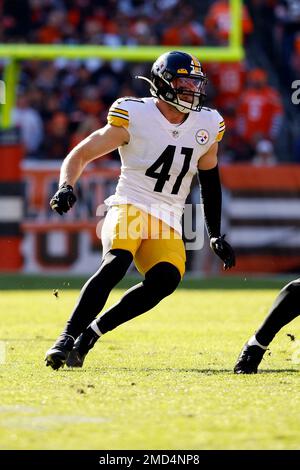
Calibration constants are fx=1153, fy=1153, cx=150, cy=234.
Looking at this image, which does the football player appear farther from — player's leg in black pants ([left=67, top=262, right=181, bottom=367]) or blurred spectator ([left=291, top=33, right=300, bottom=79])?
blurred spectator ([left=291, top=33, right=300, bottom=79])

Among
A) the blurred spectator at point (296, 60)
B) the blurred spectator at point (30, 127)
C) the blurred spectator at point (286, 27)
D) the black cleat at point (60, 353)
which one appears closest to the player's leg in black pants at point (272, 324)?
the black cleat at point (60, 353)

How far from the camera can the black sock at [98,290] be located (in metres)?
5.36

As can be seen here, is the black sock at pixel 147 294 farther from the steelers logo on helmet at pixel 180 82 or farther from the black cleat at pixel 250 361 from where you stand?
the steelers logo on helmet at pixel 180 82

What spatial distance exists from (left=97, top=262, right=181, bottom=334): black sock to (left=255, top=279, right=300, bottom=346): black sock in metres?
0.48

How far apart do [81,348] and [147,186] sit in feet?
2.78

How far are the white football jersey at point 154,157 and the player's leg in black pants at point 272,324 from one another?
68 cm

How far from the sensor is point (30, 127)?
1384 cm

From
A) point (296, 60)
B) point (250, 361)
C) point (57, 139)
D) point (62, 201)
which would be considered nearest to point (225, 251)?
point (250, 361)

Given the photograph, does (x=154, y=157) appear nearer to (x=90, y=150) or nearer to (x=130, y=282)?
(x=90, y=150)

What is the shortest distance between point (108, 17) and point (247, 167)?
275cm

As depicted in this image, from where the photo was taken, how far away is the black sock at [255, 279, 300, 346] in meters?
5.33

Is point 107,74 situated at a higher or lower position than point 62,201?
higher

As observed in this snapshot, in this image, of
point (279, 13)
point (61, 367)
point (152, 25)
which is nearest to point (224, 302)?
point (61, 367)

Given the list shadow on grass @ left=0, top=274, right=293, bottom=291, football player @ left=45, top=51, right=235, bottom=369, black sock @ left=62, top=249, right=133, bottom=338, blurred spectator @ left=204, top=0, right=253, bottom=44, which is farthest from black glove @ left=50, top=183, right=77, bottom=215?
blurred spectator @ left=204, top=0, right=253, bottom=44
